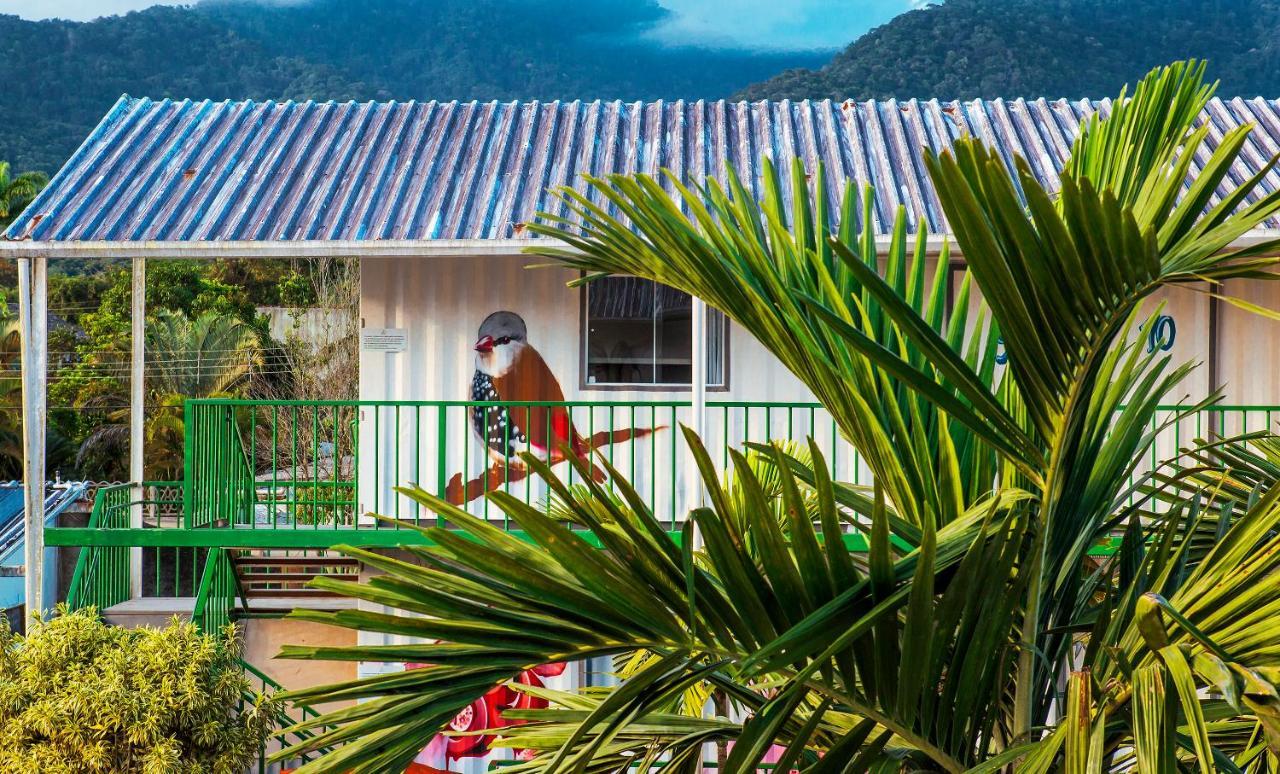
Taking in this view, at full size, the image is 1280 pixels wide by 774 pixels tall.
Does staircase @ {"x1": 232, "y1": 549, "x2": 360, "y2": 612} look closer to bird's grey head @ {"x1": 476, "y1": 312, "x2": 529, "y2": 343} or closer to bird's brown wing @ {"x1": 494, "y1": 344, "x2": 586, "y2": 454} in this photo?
bird's brown wing @ {"x1": 494, "y1": 344, "x2": 586, "y2": 454}

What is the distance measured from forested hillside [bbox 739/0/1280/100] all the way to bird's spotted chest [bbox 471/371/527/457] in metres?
37.1

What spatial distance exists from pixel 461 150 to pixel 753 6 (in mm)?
84478

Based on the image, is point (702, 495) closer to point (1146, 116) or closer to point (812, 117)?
point (812, 117)

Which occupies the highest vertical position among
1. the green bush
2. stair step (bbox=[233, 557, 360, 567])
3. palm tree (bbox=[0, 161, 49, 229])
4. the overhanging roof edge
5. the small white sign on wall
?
palm tree (bbox=[0, 161, 49, 229])

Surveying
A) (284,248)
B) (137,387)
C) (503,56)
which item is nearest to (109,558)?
(137,387)

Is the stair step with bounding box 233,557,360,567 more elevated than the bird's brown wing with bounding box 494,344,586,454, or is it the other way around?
the bird's brown wing with bounding box 494,344,586,454

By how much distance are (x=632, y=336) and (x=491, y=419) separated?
4.05ft

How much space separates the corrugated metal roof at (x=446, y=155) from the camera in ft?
26.7

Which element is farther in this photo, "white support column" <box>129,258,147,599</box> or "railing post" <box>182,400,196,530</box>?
"white support column" <box>129,258,147,599</box>

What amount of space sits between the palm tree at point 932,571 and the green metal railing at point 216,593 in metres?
5.59

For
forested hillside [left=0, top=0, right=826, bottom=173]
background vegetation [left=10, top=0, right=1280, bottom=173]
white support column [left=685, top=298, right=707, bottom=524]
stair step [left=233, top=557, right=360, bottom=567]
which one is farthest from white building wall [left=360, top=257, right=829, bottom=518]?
forested hillside [left=0, top=0, right=826, bottom=173]

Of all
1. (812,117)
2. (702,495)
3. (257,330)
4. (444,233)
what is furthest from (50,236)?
(257,330)

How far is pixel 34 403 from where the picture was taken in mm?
7809

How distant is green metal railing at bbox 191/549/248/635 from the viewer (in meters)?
8.48
